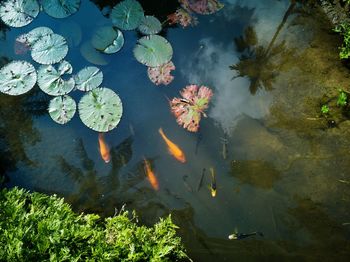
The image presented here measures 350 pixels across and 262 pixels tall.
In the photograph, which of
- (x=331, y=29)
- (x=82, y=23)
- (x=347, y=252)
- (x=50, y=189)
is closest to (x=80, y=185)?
(x=50, y=189)

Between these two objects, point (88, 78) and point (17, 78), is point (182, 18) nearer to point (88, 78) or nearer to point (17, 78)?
point (88, 78)

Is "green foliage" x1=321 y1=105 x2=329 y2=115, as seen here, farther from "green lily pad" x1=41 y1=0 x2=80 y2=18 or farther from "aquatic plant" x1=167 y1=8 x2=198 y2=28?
Result: "green lily pad" x1=41 y1=0 x2=80 y2=18

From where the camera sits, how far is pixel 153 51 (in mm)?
4445

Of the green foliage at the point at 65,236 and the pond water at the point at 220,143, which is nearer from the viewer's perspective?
the green foliage at the point at 65,236

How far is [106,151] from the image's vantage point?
13.1 ft

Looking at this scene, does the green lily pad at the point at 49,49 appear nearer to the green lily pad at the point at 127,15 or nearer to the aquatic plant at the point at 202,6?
the green lily pad at the point at 127,15

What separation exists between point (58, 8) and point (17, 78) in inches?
44.0

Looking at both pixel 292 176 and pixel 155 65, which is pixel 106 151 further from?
pixel 292 176

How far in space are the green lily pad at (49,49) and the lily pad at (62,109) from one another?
0.50 m

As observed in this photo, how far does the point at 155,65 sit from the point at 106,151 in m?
1.23

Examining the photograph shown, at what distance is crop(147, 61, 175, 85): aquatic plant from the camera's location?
14.3 feet

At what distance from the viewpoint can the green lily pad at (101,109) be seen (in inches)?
157

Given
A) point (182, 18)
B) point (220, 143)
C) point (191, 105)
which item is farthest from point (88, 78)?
point (220, 143)

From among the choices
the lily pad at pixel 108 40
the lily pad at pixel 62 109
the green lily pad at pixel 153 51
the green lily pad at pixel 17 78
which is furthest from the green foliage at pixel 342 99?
the green lily pad at pixel 17 78
